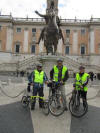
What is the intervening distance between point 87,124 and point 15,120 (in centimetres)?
217

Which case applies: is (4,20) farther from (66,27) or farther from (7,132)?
(7,132)

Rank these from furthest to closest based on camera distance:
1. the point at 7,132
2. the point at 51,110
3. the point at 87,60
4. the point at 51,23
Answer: the point at 87,60 → the point at 51,23 → the point at 51,110 → the point at 7,132

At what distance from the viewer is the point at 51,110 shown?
16.9 ft

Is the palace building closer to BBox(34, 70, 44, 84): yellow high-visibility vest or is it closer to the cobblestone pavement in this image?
BBox(34, 70, 44, 84): yellow high-visibility vest

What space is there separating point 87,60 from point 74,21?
12.1 m

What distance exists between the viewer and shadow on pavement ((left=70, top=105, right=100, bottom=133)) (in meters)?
4.22

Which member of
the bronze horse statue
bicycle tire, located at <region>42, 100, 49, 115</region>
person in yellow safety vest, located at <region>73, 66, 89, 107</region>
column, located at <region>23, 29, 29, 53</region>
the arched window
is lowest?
bicycle tire, located at <region>42, 100, 49, 115</region>

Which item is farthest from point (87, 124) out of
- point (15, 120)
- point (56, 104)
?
point (15, 120)

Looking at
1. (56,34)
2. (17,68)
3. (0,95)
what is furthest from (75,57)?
(0,95)

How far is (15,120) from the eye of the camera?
4.73m

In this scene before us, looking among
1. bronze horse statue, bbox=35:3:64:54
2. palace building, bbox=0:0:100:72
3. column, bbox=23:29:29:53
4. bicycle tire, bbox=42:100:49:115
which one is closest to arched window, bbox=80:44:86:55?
palace building, bbox=0:0:100:72

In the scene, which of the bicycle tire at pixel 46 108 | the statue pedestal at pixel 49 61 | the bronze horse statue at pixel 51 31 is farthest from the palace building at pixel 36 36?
the bicycle tire at pixel 46 108

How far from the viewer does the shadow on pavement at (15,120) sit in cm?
417

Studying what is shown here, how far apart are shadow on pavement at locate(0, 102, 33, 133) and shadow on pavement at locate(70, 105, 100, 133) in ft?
4.13
